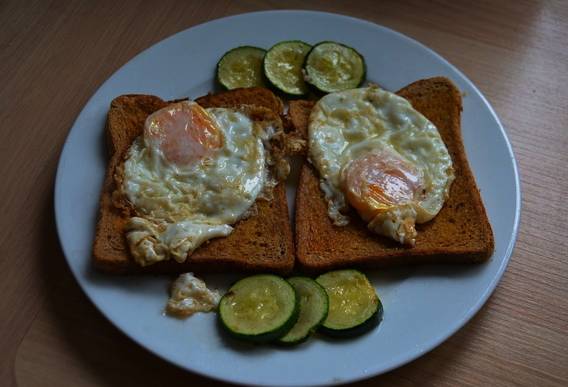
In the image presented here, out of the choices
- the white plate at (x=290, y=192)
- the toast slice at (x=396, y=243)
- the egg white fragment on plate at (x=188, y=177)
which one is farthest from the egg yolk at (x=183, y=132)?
the toast slice at (x=396, y=243)

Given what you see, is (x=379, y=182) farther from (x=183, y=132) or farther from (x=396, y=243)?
(x=183, y=132)

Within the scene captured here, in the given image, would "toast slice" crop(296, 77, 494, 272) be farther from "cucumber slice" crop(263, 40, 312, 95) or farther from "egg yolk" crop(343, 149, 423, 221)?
"cucumber slice" crop(263, 40, 312, 95)

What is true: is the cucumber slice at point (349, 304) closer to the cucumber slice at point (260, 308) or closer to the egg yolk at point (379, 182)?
the cucumber slice at point (260, 308)

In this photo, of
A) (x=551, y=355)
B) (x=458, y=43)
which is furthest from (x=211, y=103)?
(x=551, y=355)

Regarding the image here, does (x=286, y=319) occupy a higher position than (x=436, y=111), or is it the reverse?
(x=436, y=111)

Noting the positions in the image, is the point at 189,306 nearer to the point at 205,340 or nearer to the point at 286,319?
the point at 205,340

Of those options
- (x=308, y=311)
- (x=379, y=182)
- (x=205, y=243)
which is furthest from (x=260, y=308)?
(x=379, y=182)
